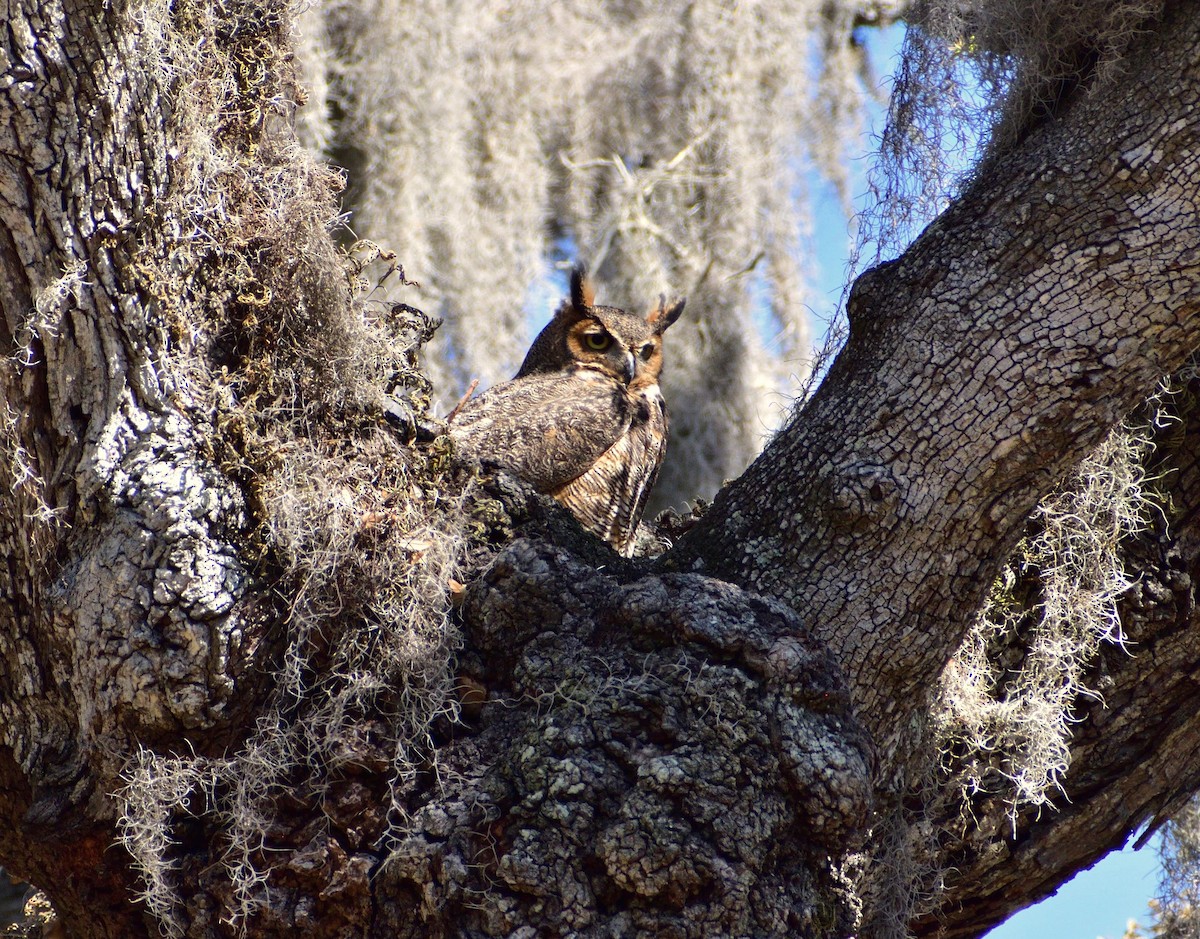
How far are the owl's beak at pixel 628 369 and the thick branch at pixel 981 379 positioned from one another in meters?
2.22

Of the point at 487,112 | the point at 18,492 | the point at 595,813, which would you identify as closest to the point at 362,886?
the point at 595,813

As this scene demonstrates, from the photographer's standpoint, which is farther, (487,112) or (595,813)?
(487,112)

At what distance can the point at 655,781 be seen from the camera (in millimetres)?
1662

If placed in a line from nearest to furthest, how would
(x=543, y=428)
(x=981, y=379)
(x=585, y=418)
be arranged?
1. (x=981, y=379)
2. (x=543, y=428)
3. (x=585, y=418)

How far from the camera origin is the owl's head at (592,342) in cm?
429

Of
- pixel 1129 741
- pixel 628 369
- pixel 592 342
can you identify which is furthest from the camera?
pixel 592 342

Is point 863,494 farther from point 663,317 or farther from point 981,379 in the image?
point 663,317

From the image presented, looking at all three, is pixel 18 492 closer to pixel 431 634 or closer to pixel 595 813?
pixel 431 634

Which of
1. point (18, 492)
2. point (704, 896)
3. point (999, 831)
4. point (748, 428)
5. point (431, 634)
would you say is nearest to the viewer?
point (704, 896)

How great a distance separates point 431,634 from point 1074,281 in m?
1.15

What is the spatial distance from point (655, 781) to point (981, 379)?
0.81 metres

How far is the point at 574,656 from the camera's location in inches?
72.4

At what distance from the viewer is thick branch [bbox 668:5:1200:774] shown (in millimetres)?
1811

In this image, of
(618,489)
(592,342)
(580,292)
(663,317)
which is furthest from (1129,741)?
(663,317)
